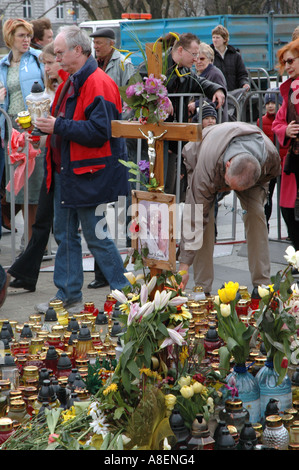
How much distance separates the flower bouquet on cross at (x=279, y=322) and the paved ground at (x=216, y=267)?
9.15ft

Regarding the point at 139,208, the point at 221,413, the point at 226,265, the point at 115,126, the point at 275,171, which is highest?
the point at 115,126

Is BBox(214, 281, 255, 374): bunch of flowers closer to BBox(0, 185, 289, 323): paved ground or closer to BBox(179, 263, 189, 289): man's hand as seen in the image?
BBox(179, 263, 189, 289): man's hand

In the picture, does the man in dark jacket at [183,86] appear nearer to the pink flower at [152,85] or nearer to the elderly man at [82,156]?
→ the elderly man at [82,156]

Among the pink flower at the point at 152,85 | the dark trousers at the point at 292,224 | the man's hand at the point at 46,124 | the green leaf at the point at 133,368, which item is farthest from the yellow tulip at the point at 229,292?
the dark trousers at the point at 292,224

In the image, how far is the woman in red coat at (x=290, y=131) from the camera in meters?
6.54

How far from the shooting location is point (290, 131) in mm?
6637

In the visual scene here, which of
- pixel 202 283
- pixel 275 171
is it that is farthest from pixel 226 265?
pixel 275 171

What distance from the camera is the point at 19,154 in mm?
7297

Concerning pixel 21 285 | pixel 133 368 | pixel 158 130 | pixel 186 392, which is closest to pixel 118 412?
pixel 133 368

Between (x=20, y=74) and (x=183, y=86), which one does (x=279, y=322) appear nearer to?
(x=183, y=86)

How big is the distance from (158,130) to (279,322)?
1026 mm

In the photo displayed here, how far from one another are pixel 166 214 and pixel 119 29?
53.6ft

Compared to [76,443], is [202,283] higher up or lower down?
lower down

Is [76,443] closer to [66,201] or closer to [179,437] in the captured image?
[179,437]
